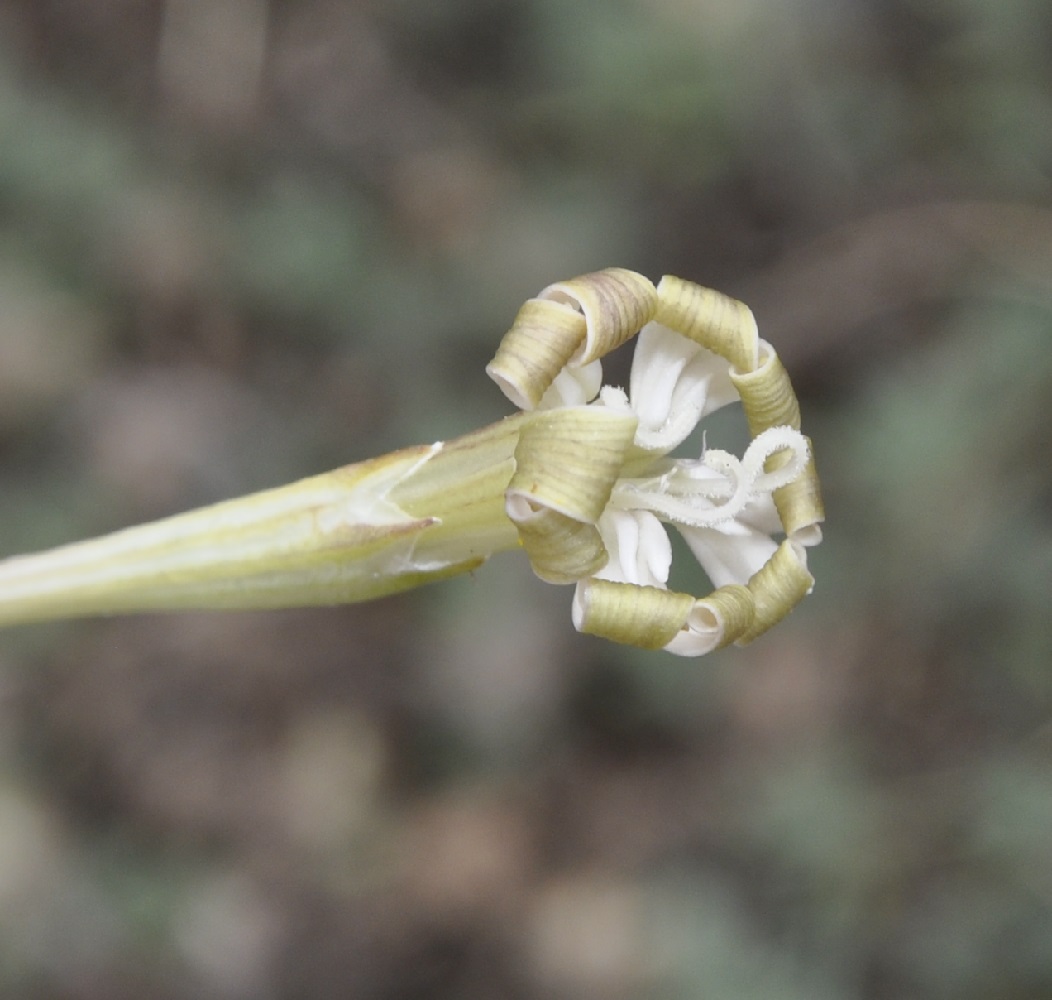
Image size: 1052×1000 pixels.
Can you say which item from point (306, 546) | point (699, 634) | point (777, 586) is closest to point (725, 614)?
point (699, 634)

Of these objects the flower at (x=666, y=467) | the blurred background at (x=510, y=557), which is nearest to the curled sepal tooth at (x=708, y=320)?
the flower at (x=666, y=467)

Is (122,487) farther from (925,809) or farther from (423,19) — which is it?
(925,809)

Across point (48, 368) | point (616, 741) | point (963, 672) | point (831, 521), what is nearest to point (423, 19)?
point (48, 368)

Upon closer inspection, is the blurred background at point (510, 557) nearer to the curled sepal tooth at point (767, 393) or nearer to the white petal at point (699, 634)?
the curled sepal tooth at point (767, 393)

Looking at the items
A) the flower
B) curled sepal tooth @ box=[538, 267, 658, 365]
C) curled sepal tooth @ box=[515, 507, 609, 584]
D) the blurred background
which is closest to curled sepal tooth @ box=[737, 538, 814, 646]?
the flower

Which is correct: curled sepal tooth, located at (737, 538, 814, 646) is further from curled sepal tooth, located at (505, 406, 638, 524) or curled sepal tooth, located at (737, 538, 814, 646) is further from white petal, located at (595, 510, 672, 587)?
curled sepal tooth, located at (505, 406, 638, 524)

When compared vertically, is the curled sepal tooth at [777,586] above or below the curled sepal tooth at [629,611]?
above

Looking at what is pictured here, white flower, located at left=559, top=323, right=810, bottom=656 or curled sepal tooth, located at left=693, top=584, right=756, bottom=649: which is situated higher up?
white flower, located at left=559, top=323, right=810, bottom=656
